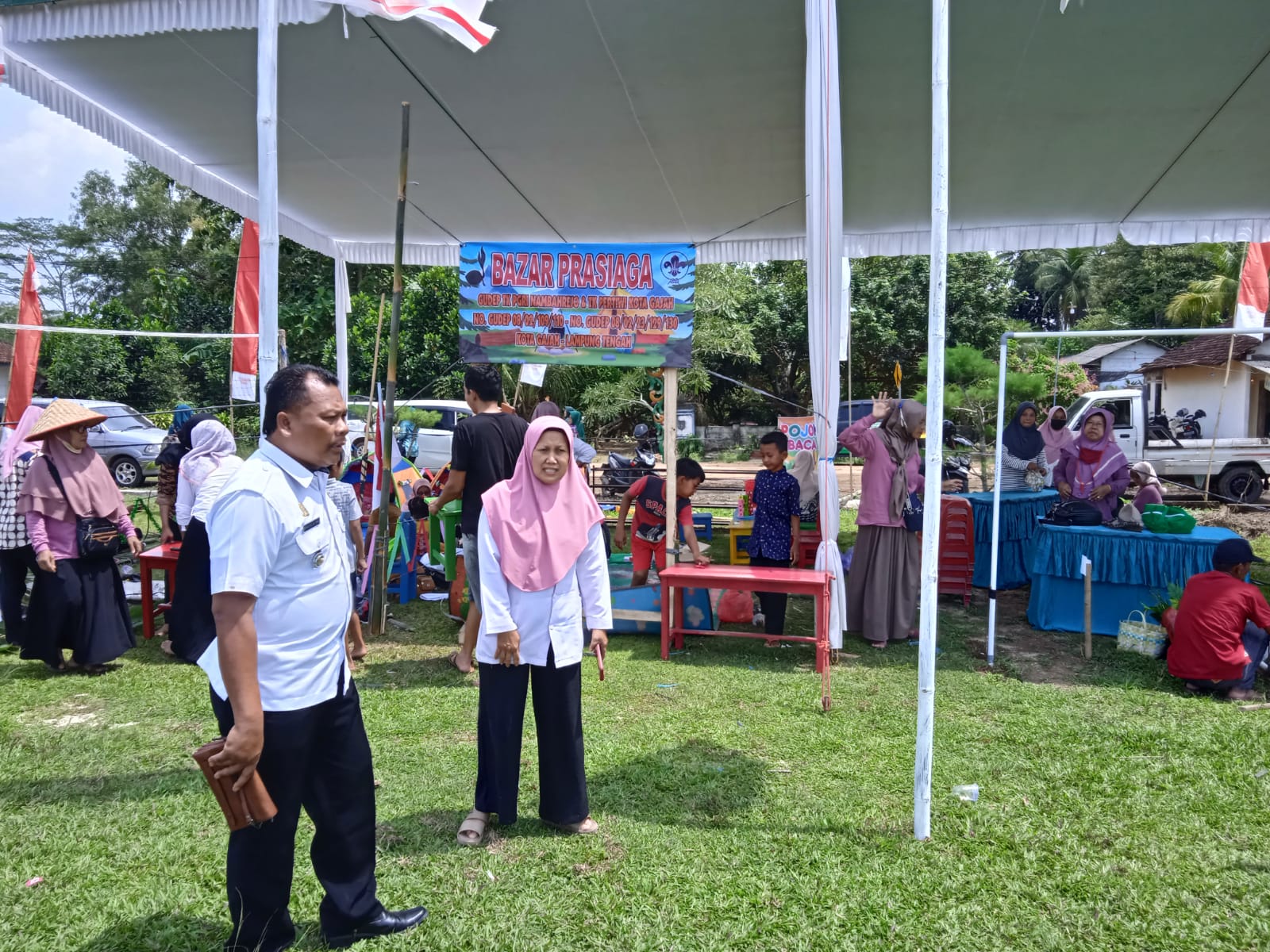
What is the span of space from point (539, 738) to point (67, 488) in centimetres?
393

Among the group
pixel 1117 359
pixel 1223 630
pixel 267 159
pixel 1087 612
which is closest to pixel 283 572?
pixel 267 159

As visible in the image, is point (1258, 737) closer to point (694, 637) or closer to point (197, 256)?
point (694, 637)

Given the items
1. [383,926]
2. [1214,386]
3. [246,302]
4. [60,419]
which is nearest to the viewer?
[383,926]

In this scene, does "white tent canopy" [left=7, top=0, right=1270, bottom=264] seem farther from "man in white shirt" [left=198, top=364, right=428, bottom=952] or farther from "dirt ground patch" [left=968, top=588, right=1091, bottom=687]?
"dirt ground patch" [left=968, top=588, right=1091, bottom=687]

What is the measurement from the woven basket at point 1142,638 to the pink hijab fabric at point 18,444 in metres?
7.47

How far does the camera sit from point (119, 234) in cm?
3584

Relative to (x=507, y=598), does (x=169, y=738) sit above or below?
below

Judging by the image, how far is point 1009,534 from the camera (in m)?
7.86

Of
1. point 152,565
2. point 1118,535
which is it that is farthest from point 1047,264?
point 152,565

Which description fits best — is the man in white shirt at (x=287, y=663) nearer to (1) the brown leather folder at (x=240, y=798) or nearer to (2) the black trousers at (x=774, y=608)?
(1) the brown leather folder at (x=240, y=798)

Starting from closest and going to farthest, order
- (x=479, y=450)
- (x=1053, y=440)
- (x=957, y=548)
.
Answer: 1. (x=479, y=450)
2. (x=957, y=548)
3. (x=1053, y=440)

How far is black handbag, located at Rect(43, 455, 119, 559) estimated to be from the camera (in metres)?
5.24

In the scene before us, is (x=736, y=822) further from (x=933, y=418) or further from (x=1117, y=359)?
(x=1117, y=359)

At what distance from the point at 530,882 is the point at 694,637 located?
11.8 ft
